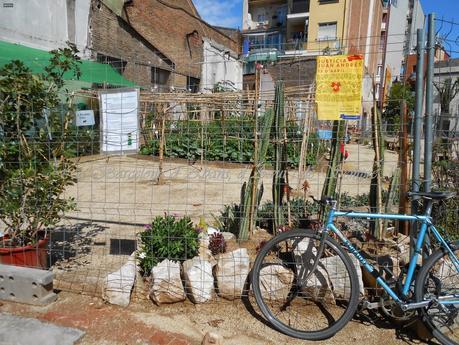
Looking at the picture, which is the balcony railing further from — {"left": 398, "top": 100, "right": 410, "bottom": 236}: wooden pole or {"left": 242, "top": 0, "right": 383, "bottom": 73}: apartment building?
{"left": 398, "top": 100, "right": 410, "bottom": 236}: wooden pole

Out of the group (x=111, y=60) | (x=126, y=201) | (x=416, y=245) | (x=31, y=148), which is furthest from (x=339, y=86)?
(x=111, y=60)

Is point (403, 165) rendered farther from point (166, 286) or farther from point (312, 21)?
point (312, 21)

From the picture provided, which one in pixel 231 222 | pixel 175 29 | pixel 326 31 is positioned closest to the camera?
pixel 231 222

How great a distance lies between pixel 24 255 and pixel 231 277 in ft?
6.46

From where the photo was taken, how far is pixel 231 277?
10.6ft

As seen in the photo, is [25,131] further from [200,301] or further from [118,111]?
[200,301]

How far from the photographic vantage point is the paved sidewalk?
2680 mm

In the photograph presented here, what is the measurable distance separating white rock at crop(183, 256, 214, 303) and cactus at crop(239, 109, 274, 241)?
0.98m

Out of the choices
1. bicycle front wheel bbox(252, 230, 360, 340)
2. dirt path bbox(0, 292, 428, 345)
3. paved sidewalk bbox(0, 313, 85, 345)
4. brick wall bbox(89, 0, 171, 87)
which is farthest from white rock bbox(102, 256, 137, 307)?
brick wall bbox(89, 0, 171, 87)

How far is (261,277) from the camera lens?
125 inches

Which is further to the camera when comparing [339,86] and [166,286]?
[339,86]

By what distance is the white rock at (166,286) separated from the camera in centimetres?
315

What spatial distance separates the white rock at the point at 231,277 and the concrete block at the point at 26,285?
146 cm

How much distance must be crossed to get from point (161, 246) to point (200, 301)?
620mm
